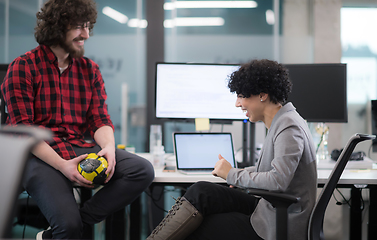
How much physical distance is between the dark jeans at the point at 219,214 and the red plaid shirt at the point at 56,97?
664 mm

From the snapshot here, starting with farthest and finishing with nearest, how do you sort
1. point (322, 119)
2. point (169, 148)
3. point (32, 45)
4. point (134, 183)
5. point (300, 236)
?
point (32, 45) < point (169, 148) < point (322, 119) < point (134, 183) < point (300, 236)

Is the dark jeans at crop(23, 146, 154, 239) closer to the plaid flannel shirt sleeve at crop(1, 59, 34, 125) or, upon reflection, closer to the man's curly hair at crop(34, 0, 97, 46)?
the plaid flannel shirt sleeve at crop(1, 59, 34, 125)

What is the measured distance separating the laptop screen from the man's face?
68cm

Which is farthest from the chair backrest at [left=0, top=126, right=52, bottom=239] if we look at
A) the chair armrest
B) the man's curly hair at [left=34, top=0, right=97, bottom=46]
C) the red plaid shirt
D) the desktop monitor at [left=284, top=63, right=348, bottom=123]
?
the desktop monitor at [left=284, top=63, right=348, bottom=123]

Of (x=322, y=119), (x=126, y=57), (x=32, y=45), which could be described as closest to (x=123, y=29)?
(x=126, y=57)

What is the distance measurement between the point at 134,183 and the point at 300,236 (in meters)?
0.76

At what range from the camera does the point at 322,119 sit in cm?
178

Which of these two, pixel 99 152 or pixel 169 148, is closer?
pixel 99 152

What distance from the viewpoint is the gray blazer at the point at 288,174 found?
1037 millimetres

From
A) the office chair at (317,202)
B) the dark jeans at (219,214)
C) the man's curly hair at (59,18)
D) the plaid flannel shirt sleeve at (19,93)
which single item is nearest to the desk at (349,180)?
the dark jeans at (219,214)

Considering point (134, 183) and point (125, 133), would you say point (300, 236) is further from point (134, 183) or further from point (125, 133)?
point (125, 133)

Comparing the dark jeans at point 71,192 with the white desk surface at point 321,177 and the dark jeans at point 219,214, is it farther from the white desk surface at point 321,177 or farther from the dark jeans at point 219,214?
the dark jeans at point 219,214

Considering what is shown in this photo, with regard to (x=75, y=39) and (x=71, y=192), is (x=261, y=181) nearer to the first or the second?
(x=71, y=192)

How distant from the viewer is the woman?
1.06m
